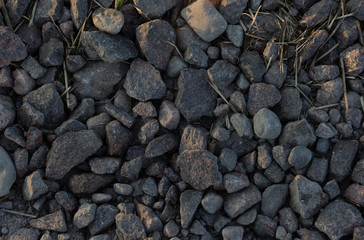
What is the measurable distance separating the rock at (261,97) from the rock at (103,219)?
3.29 ft

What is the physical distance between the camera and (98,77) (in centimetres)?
247

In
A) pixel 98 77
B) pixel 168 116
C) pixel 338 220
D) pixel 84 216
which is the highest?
pixel 98 77

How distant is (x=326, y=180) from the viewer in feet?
7.57

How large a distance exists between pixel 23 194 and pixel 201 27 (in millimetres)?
1442

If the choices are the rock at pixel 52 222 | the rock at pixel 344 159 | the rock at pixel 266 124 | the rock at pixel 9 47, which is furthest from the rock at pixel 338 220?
the rock at pixel 9 47

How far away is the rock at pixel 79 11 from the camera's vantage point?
2.39 metres

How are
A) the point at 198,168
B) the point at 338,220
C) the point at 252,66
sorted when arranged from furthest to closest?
1. the point at 252,66
2. the point at 198,168
3. the point at 338,220

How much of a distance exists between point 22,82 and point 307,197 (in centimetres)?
180

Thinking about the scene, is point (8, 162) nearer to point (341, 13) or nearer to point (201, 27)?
point (201, 27)

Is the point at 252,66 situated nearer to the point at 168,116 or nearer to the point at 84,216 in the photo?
the point at 168,116

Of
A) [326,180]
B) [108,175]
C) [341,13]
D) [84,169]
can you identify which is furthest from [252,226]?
[341,13]

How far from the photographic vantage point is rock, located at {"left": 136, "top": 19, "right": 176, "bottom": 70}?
2377 millimetres

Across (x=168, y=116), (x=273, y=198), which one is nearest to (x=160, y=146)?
(x=168, y=116)

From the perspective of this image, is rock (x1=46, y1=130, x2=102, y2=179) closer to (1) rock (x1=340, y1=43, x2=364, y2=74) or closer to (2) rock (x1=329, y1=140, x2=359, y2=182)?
(2) rock (x1=329, y1=140, x2=359, y2=182)
